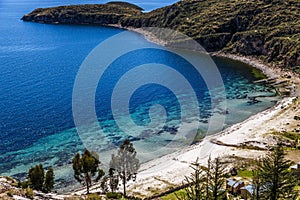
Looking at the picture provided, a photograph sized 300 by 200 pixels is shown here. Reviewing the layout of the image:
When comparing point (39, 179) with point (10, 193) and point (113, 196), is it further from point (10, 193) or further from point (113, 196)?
point (10, 193)

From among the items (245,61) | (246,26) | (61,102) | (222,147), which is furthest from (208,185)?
(246,26)

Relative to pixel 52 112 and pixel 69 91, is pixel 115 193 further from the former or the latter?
pixel 69 91

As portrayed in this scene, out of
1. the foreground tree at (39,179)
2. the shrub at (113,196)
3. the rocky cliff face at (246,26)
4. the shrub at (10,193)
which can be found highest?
the rocky cliff face at (246,26)

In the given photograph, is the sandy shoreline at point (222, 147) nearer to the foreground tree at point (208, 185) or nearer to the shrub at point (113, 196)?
the shrub at point (113, 196)

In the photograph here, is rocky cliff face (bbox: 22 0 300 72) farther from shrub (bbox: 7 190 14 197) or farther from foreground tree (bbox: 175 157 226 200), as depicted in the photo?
shrub (bbox: 7 190 14 197)

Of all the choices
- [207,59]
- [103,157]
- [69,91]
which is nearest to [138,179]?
[103,157]

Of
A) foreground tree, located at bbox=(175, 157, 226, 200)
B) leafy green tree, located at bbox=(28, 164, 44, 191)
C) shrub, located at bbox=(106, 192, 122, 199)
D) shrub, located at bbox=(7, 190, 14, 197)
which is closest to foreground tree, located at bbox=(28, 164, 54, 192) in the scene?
leafy green tree, located at bbox=(28, 164, 44, 191)

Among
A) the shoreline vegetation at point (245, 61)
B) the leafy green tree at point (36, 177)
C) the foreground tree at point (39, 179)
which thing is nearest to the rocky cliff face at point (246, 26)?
the shoreline vegetation at point (245, 61)
